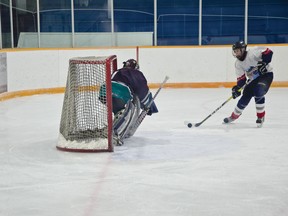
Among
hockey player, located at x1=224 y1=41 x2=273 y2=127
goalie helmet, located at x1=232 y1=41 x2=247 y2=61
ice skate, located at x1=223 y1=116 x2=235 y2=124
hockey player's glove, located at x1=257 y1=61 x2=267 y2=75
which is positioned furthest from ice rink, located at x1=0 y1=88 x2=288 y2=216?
goalie helmet, located at x1=232 y1=41 x2=247 y2=61

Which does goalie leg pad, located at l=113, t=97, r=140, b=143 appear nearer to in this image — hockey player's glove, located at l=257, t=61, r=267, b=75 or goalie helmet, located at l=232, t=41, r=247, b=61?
goalie helmet, located at l=232, t=41, r=247, b=61

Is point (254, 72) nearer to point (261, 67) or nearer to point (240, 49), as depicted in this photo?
point (261, 67)

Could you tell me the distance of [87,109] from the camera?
375cm

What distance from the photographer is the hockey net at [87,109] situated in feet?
11.7

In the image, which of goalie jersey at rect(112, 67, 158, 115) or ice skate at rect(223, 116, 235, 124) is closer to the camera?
goalie jersey at rect(112, 67, 158, 115)

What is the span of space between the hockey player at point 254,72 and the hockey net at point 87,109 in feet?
4.32

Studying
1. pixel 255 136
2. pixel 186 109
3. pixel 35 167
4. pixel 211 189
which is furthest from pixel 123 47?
pixel 211 189

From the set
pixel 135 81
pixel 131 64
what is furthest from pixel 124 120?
pixel 131 64

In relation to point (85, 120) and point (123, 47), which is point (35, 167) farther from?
point (123, 47)

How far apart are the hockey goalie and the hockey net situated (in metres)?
0.12

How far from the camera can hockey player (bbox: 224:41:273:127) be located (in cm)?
444

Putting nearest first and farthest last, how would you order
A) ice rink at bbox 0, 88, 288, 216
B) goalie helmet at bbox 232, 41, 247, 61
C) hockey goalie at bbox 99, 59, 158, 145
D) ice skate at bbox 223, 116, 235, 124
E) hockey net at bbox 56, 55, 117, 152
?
ice rink at bbox 0, 88, 288, 216 < hockey net at bbox 56, 55, 117, 152 < hockey goalie at bbox 99, 59, 158, 145 < goalie helmet at bbox 232, 41, 247, 61 < ice skate at bbox 223, 116, 235, 124

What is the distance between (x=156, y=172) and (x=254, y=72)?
1.90 metres

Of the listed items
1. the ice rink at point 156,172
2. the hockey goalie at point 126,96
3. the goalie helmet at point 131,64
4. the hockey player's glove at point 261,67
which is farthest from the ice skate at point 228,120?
the goalie helmet at point 131,64
